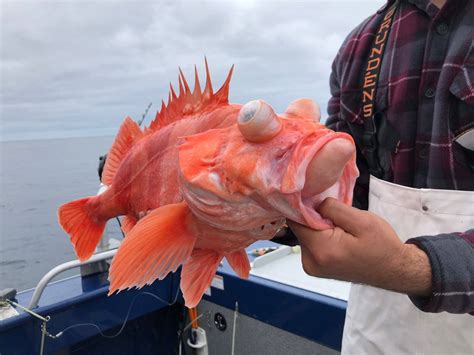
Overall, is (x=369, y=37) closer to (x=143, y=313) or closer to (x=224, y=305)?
(x=224, y=305)

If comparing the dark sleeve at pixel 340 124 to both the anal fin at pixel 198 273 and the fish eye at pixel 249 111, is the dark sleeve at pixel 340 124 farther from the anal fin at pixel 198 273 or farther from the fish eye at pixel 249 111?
the fish eye at pixel 249 111

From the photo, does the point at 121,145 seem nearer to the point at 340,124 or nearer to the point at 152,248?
the point at 152,248

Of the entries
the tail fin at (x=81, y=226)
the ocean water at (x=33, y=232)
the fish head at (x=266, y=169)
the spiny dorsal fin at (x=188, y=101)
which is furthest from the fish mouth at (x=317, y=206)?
the ocean water at (x=33, y=232)

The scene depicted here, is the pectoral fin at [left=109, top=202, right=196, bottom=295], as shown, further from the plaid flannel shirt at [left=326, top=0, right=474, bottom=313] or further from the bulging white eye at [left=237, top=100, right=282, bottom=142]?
the plaid flannel shirt at [left=326, top=0, right=474, bottom=313]

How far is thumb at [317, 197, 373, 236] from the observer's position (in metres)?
1.14

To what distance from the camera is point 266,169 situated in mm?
1094

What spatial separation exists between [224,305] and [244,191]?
2.55 m

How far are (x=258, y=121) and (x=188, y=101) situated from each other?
660mm

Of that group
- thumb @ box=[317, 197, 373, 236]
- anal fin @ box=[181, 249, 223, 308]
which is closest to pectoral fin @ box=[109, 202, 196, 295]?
anal fin @ box=[181, 249, 223, 308]

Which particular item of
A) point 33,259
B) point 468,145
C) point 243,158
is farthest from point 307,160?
point 33,259

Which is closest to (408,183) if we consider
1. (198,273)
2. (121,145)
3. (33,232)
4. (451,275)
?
(451,275)

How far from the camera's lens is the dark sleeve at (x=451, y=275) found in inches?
51.8

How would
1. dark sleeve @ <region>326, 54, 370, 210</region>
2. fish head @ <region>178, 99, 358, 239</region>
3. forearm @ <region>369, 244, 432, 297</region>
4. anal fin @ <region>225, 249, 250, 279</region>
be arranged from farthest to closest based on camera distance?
1. dark sleeve @ <region>326, 54, 370, 210</region>
2. anal fin @ <region>225, 249, 250, 279</region>
3. forearm @ <region>369, 244, 432, 297</region>
4. fish head @ <region>178, 99, 358, 239</region>

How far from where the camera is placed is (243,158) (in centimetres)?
114
